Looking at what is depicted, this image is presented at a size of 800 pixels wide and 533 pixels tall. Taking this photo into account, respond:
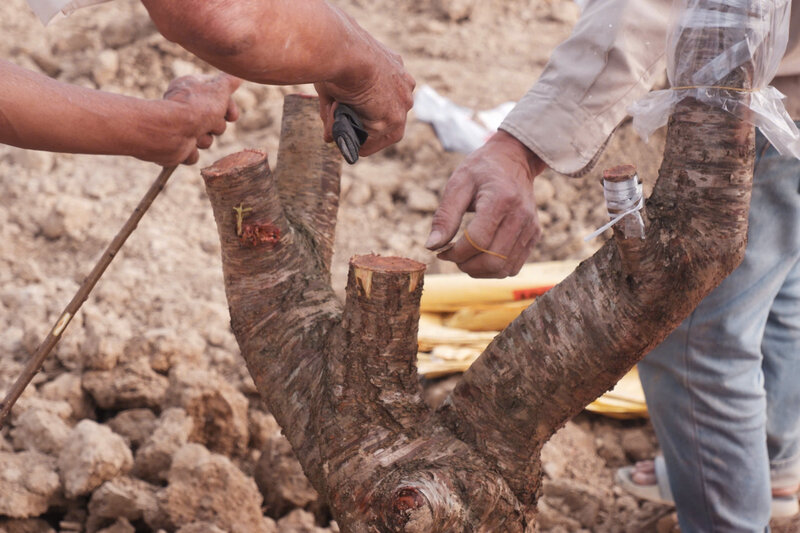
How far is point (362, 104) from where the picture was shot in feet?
5.58

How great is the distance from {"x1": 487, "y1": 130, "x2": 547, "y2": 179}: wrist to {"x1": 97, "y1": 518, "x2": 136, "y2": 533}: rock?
155cm

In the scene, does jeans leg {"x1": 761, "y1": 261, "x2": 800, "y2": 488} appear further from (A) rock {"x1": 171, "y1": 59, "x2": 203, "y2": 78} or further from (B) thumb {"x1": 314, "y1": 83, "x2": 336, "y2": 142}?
(A) rock {"x1": 171, "y1": 59, "x2": 203, "y2": 78}

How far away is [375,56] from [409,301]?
20.2 inches

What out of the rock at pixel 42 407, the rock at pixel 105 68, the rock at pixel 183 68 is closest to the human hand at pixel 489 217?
the rock at pixel 42 407

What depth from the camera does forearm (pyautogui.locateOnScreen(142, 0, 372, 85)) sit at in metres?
1.36

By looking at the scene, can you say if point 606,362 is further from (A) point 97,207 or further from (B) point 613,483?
(A) point 97,207

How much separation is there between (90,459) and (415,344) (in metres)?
1.25

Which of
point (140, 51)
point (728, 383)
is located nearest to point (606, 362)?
point (728, 383)

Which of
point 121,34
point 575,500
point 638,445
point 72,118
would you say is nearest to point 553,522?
point 575,500

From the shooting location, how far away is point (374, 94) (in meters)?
1.69

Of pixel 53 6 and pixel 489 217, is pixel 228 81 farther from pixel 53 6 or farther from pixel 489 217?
pixel 489 217

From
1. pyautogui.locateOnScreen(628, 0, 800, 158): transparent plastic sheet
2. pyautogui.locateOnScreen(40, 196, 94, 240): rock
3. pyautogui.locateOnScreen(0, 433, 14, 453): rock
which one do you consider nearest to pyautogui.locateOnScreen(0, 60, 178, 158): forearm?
pyautogui.locateOnScreen(628, 0, 800, 158): transparent plastic sheet

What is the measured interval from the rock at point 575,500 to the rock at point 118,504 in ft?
4.33

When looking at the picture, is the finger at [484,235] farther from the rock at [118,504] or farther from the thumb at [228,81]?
the rock at [118,504]
